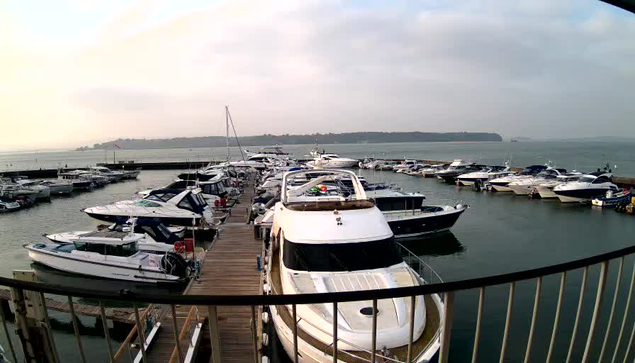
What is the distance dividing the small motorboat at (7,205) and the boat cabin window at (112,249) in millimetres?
23096

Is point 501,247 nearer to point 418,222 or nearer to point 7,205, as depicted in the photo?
point 418,222

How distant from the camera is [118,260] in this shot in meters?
12.9

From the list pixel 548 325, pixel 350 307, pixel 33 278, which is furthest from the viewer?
pixel 548 325

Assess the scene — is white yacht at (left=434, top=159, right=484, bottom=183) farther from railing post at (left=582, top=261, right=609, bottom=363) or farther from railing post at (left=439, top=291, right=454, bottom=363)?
railing post at (left=439, top=291, right=454, bottom=363)

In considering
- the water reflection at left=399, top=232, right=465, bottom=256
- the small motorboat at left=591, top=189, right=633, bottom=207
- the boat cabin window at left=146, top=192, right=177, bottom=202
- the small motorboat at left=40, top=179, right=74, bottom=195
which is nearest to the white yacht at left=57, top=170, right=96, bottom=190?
the small motorboat at left=40, top=179, right=74, bottom=195

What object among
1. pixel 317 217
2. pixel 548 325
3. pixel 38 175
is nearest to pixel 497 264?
pixel 548 325

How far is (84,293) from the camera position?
1809mm

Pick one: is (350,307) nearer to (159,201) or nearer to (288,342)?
(288,342)

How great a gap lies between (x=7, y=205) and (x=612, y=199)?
4859 cm

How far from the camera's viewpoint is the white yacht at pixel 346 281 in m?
5.46

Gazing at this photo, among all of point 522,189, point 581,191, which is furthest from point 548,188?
point 581,191

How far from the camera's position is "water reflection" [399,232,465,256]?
17.6m

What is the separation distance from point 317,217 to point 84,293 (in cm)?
666

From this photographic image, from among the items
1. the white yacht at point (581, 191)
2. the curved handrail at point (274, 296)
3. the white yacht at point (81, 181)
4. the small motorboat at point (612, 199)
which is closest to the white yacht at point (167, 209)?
the curved handrail at point (274, 296)
